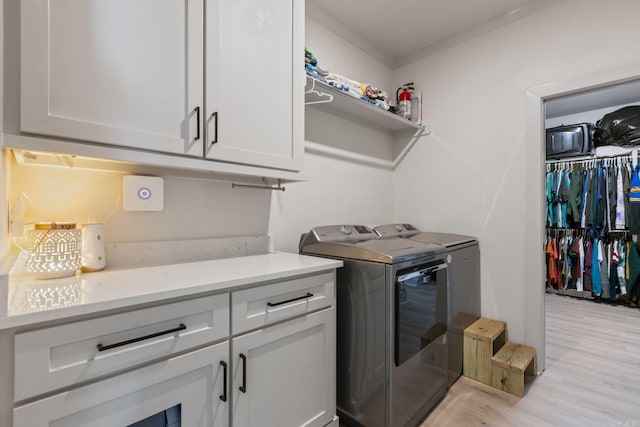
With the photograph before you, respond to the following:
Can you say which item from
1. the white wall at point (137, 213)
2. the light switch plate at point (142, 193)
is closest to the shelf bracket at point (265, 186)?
the white wall at point (137, 213)

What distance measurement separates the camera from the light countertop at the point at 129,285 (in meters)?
0.75

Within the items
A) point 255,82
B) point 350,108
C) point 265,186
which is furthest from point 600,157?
point 255,82

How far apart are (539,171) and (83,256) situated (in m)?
2.69

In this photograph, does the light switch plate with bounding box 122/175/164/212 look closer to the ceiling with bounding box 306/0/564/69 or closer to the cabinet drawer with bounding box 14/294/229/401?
the cabinet drawer with bounding box 14/294/229/401

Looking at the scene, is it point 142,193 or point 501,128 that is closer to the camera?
point 142,193

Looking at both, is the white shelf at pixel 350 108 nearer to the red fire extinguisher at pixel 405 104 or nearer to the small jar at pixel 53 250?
the red fire extinguisher at pixel 405 104

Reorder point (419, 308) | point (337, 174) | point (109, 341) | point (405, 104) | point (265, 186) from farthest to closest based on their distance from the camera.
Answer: point (405, 104), point (337, 174), point (265, 186), point (419, 308), point (109, 341)

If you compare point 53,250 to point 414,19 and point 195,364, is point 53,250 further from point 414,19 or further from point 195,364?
point 414,19

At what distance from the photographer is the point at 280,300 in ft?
4.11

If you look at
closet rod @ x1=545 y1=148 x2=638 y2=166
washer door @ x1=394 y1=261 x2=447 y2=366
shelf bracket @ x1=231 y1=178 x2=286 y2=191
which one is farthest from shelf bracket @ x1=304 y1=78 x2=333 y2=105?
closet rod @ x1=545 y1=148 x2=638 y2=166

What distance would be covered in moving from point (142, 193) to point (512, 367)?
7.63 feet

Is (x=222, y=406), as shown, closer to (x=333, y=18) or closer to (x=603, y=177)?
(x=333, y=18)

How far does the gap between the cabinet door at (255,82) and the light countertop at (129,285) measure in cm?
50

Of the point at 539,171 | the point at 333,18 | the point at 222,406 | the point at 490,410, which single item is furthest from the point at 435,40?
the point at 222,406
